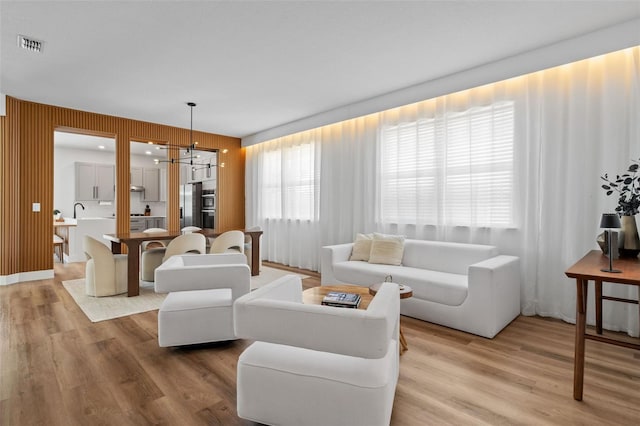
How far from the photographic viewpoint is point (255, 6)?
2654 mm

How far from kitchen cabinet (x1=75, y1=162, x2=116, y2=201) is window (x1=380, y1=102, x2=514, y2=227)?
7.47 metres

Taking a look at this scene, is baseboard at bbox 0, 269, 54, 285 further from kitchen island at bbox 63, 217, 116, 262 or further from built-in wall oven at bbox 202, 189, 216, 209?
built-in wall oven at bbox 202, 189, 216, 209

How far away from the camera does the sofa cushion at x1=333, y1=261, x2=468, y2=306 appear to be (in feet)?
10.3

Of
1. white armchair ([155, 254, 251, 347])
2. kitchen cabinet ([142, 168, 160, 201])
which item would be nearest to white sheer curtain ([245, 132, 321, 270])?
white armchair ([155, 254, 251, 347])

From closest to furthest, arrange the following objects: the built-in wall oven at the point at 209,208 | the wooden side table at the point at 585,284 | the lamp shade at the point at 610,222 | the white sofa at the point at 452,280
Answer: the wooden side table at the point at 585,284
the lamp shade at the point at 610,222
the white sofa at the point at 452,280
the built-in wall oven at the point at 209,208

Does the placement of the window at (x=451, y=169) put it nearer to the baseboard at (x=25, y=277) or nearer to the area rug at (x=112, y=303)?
the area rug at (x=112, y=303)

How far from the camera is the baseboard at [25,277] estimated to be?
4754mm

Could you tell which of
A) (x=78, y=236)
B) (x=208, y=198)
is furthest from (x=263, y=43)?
(x=78, y=236)

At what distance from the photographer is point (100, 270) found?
4148 mm

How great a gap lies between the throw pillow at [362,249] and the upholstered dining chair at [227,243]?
1788mm

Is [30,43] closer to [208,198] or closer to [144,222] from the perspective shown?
Result: [208,198]

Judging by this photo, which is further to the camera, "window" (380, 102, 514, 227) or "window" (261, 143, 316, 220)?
"window" (261, 143, 316, 220)

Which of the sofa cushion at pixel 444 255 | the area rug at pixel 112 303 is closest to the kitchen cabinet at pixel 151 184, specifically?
the area rug at pixel 112 303

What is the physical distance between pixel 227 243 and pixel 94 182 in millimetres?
6270
